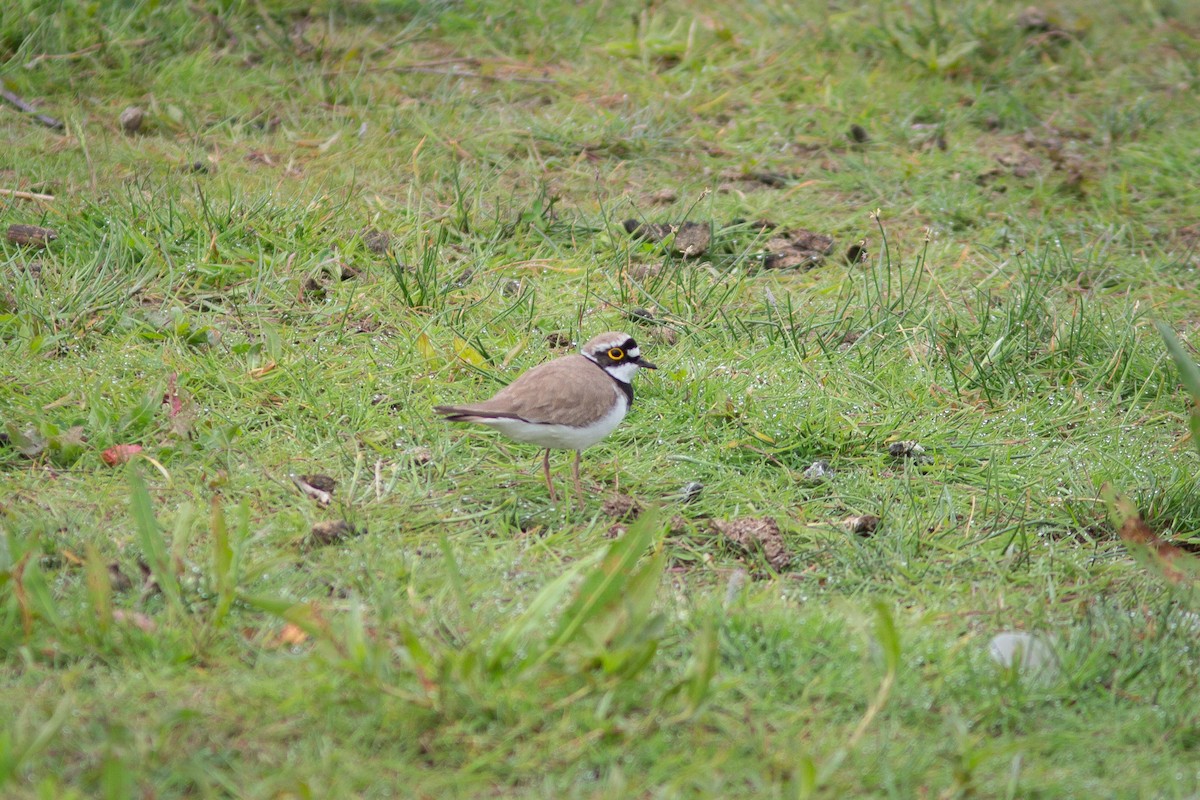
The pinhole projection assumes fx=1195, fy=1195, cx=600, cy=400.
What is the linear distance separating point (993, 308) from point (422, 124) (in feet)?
12.2

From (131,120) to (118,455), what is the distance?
348 cm

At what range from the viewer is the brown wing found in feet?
15.1

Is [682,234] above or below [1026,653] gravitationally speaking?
below

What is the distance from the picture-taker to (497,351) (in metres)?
5.73

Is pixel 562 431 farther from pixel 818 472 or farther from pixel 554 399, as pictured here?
pixel 818 472

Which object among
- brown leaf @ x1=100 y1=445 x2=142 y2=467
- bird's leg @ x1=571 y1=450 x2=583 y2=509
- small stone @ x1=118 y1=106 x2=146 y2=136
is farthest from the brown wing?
small stone @ x1=118 y1=106 x2=146 y2=136

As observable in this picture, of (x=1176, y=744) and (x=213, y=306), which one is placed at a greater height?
(x=1176, y=744)

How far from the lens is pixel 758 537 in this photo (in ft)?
14.9

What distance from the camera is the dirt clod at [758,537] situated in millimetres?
4469

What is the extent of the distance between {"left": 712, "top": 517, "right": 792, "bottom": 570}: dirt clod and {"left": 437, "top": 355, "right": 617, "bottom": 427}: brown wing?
26.3 inches

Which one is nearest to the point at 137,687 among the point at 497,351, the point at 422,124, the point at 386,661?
the point at 386,661

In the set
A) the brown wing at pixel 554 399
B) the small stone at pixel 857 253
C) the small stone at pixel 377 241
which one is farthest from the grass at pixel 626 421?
the brown wing at pixel 554 399

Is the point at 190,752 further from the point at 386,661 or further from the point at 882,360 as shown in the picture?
the point at 882,360

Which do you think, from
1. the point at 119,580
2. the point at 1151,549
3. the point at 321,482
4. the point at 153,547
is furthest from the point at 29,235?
the point at 1151,549
